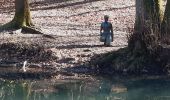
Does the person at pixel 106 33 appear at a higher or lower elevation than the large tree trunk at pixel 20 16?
lower

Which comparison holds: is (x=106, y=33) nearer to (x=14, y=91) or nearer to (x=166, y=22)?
(x=166, y=22)

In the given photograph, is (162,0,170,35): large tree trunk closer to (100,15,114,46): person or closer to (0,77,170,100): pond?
(0,77,170,100): pond

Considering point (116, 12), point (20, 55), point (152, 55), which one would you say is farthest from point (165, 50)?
point (116, 12)

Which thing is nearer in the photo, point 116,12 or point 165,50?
point 165,50

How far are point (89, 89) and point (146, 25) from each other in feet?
9.64

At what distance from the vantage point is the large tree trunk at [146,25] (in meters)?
16.4

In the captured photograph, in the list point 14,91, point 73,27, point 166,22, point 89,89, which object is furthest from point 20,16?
point 89,89

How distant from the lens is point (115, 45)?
772 inches

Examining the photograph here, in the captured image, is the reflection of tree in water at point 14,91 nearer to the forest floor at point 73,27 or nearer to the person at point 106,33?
the forest floor at point 73,27

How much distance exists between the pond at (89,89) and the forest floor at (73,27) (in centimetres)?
108

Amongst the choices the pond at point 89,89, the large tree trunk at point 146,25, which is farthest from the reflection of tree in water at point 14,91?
the large tree trunk at point 146,25

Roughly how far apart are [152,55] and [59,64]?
313 cm

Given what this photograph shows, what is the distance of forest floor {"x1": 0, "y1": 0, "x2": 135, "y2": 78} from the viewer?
710 inches

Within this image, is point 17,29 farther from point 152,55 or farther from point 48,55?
Answer: point 152,55
